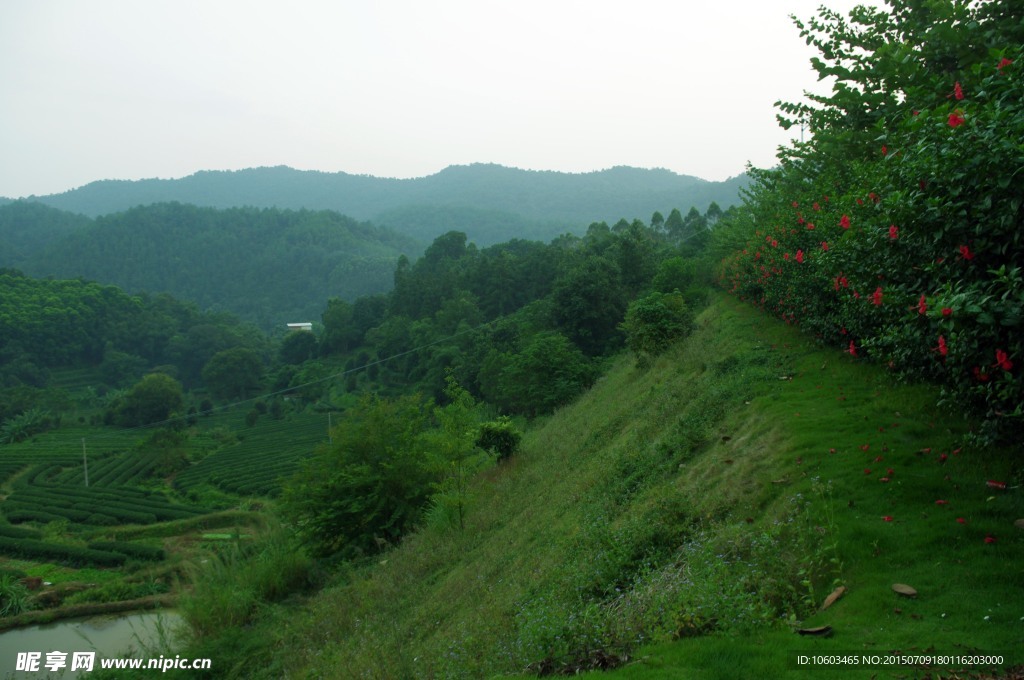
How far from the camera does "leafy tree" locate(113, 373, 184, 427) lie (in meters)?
74.4

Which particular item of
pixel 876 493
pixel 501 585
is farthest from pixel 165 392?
pixel 876 493

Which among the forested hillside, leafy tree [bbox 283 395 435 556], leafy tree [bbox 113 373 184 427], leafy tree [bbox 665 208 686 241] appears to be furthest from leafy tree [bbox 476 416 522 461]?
the forested hillside

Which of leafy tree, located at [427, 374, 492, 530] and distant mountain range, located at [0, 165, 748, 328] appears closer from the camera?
leafy tree, located at [427, 374, 492, 530]

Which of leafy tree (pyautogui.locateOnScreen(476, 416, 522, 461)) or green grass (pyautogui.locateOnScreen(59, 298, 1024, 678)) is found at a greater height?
green grass (pyautogui.locateOnScreen(59, 298, 1024, 678))

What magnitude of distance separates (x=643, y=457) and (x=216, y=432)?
2628 inches

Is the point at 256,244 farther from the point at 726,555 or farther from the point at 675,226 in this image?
Answer: the point at 726,555

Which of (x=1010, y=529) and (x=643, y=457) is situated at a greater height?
(x=1010, y=529)

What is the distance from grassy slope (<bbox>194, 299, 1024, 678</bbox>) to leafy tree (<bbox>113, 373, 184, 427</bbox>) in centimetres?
6897

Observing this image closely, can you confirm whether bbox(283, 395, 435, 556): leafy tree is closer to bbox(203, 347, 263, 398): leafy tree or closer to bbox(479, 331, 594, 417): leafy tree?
bbox(479, 331, 594, 417): leafy tree

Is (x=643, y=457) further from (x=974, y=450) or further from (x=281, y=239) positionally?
(x=281, y=239)

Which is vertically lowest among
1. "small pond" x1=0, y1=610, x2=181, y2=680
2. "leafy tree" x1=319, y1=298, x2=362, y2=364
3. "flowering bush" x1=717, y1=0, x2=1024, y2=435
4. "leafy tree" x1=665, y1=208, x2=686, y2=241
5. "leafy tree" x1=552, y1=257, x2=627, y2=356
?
"small pond" x1=0, y1=610, x2=181, y2=680

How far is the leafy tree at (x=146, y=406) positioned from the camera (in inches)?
2928

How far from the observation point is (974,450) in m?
6.75

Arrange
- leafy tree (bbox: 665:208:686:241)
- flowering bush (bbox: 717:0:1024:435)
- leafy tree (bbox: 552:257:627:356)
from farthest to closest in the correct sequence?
leafy tree (bbox: 665:208:686:241) < leafy tree (bbox: 552:257:627:356) < flowering bush (bbox: 717:0:1024:435)
